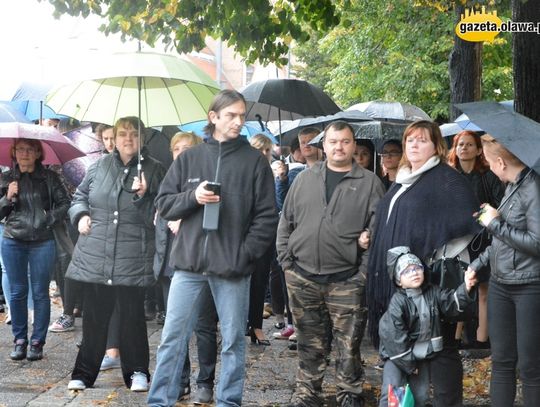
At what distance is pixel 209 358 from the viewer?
743 cm

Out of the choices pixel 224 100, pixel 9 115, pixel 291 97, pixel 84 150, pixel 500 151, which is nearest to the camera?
pixel 500 151

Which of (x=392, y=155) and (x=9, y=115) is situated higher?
(x=9, y=115)

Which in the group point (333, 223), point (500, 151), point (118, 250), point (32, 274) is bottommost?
point (32, 274)

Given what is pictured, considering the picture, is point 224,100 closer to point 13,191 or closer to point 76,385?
point 76,385

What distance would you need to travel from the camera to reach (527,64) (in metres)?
9.44

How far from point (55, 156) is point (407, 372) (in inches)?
164

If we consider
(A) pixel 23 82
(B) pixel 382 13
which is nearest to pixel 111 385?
(A) pixel 23 82

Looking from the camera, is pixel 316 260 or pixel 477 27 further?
pixel 477 27

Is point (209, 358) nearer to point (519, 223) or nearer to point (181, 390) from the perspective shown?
point (181, 390)

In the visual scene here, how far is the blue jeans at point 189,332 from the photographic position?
659 cm

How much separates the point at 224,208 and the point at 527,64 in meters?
4.17

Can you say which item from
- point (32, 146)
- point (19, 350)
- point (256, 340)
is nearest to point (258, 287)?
point (256, 340)

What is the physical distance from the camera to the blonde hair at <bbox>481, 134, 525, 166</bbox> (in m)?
6.29

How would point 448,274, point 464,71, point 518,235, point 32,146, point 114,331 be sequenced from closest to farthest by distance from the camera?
point 518,235 → point 448,274 → point 114,331 → point 32,146 → point 464,71
